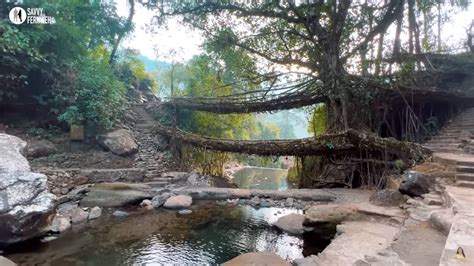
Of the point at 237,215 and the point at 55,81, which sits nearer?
the point at 237,215

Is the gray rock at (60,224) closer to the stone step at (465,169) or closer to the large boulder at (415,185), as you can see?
the large boulder at (415,185)

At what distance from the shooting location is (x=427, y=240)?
260 centimetres

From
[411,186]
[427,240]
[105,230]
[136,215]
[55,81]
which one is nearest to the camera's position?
[427,240]

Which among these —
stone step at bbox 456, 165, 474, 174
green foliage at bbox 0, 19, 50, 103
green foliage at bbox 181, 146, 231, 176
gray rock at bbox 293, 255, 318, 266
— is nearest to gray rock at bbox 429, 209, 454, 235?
gray rock at bbox 293, 255, 318, 266

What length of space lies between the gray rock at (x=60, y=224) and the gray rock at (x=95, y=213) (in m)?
0.40

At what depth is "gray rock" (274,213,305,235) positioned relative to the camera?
4613 millimetres

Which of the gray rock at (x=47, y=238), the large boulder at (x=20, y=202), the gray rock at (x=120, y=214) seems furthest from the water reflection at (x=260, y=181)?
the large boulder at (x=20, y=202)

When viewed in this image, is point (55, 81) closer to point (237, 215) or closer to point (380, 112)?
point (237, 215)

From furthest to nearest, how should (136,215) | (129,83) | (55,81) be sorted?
1. (129,83)
2. (55,81)
3. (136,215)

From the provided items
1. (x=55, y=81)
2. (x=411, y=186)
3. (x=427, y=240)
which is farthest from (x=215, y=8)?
(x=427, y=240)

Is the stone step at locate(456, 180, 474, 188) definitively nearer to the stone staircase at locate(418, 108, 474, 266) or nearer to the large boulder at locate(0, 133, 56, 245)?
the stone staircase at locate(418, 108, 474, 266)

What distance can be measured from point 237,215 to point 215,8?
548cm

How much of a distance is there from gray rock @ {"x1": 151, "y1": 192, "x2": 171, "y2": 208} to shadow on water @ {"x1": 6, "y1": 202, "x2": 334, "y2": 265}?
394 millimetres

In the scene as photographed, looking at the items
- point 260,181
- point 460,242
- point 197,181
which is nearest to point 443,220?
point 460,242
